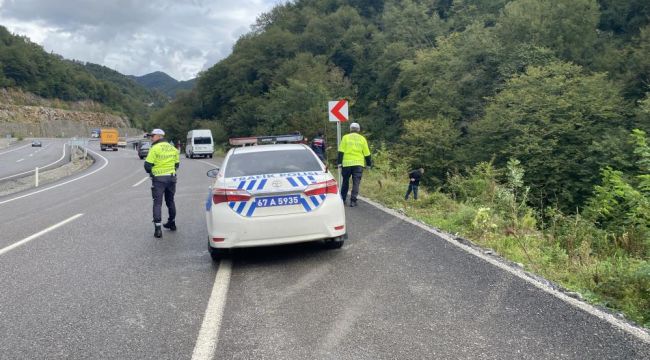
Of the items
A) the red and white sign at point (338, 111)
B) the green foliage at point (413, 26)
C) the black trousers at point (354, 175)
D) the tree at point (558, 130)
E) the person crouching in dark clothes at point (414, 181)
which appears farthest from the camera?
the green foliage at point (413, 26)

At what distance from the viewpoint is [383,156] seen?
64.2 feet

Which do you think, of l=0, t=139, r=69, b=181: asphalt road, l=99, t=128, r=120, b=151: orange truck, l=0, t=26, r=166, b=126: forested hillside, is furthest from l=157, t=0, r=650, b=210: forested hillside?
l=0, t=26, r=166, b=126: forested hillside

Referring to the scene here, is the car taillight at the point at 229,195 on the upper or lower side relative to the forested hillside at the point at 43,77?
lower

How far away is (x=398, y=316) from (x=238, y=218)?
2324 mm

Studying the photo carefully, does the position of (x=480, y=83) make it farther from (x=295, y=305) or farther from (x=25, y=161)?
(x=295, y=305)

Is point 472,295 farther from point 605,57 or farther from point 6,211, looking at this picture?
point 605,57

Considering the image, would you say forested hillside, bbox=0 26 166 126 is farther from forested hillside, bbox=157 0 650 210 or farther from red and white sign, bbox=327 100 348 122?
red and white sign, bbox=327 100 348 122

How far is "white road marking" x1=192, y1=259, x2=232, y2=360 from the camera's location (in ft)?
11.5

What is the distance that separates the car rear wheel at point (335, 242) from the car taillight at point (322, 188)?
2.14 feet

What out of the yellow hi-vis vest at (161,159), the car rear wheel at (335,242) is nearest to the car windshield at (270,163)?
the car rear wheel at (335,242)

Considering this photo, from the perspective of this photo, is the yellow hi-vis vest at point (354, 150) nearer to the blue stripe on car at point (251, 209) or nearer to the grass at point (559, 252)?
the grass at point (559, 252)

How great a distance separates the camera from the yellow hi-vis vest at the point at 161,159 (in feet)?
25.6

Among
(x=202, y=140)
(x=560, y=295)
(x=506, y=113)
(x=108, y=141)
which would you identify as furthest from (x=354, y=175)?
(x=108, y=141)

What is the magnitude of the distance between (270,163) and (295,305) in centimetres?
249
